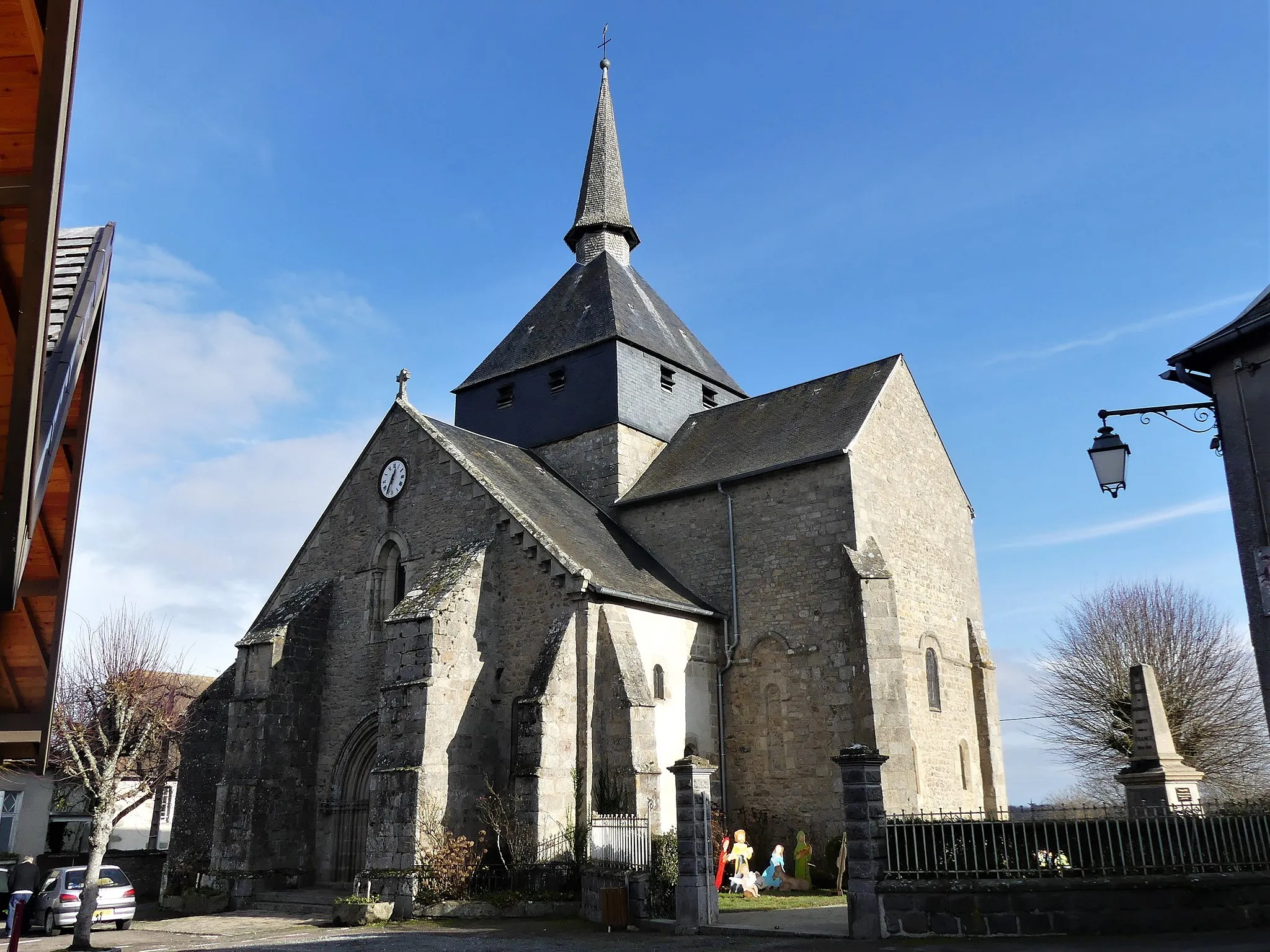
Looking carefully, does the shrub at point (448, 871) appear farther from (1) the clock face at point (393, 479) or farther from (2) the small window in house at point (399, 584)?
(1) the clock face at point (393, 479)

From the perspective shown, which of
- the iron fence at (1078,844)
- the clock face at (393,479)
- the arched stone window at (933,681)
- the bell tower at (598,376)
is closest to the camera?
the iron fence at (1078,844)

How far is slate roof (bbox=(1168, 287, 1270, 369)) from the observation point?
10367 millimetres

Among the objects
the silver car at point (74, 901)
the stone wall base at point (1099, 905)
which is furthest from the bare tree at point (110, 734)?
the stone wall base at point (1099, 905)

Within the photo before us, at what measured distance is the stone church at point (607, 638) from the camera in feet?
52.2

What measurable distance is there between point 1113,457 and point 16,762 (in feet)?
31.4

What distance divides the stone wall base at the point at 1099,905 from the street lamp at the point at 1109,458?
441 centimetres

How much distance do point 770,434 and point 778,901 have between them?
9.93 m

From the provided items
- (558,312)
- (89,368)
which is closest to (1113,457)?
(89,368)

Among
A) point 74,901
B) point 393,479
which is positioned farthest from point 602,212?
point 74,901

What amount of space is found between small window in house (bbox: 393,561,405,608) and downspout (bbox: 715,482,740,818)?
650 centimetres

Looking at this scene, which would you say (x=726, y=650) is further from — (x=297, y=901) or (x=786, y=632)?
(x=297, y=901)

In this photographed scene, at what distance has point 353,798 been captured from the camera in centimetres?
1867

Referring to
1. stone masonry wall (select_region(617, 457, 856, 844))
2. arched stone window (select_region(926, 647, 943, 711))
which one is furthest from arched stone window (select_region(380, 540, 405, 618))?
→ arched stone window (select_region(926, 647, 943, 711))

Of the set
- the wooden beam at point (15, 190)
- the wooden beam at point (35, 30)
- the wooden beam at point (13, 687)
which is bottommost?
the wooden beam at point (13, 687)
